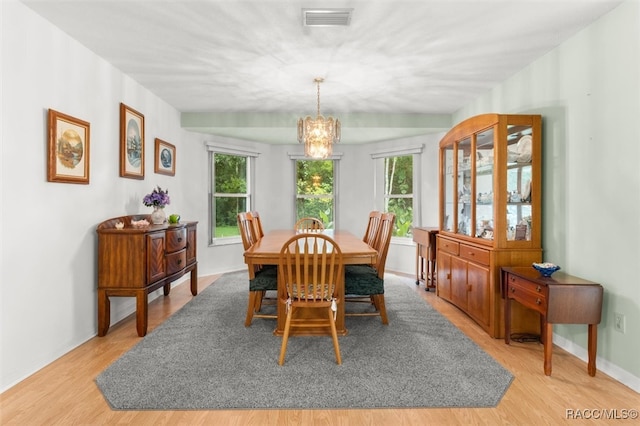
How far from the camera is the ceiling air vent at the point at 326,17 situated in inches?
92.7

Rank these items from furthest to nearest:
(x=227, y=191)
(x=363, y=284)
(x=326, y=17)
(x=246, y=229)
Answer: (x=227, y=191) → (x=246, y=229) → (x=363, y=284) → (x=326, y=17)

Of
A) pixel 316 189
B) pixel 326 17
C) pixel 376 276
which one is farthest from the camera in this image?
pixel 316 189

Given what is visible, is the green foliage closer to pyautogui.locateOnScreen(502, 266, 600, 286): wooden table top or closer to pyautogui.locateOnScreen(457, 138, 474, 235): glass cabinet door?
pyautogui.locateOnScreen(457, 138, 474, 235): glass cabinet door

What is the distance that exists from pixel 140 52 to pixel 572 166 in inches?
144

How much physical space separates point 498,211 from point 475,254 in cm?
49

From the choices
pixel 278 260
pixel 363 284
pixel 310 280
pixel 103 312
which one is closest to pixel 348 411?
pixel 310 280

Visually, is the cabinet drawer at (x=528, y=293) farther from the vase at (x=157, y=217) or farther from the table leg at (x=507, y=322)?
the vase at (x=157, y=217)

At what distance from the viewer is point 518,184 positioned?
3.05 m

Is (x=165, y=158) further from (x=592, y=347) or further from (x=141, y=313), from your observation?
(x=592, y=347)

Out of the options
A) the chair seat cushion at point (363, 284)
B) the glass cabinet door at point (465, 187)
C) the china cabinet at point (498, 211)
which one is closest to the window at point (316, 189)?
the glass cabinet door at point (465, 187)

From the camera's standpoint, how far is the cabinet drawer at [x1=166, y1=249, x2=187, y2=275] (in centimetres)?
349

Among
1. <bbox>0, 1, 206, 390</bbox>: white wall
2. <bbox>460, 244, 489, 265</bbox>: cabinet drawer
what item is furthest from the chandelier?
<bbox>0, 1, 206, 390</bbox>: white wall

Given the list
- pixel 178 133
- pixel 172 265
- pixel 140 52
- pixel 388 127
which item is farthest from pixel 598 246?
pixel 178 133

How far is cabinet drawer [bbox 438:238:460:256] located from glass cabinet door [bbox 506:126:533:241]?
72 cm
